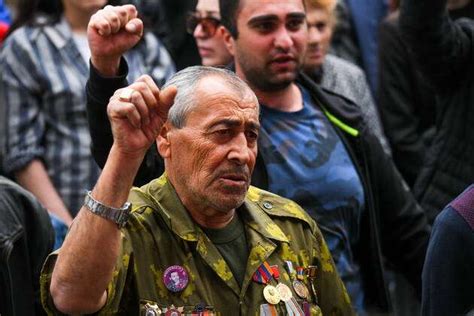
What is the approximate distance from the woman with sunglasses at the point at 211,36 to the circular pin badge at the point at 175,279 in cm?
203

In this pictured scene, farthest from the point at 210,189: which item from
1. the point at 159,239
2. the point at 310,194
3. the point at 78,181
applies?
the point at 78,181

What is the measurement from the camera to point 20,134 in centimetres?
654

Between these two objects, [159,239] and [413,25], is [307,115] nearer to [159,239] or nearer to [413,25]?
[413,25]

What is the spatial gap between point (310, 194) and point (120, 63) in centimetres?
106

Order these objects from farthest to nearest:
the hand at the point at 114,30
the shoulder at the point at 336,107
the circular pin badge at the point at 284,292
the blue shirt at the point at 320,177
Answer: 1. the shoulder at the point at 336,107
2. the blue shirt at the point at 320,177
3. the circular pin badge at the point at 284,292
4. the hand at the point at 114,30

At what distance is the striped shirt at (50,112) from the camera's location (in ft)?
21.4

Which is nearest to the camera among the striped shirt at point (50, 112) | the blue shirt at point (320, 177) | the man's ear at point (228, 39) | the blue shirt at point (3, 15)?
the blue shirt at point (320, 177)

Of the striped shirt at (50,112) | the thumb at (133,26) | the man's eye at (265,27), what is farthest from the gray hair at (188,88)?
the striped shirt at (50,112)

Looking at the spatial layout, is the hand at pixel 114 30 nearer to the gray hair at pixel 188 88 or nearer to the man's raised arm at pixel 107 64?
the man's raised arm at pixel 107 64

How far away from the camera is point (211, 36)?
6223 millimetres

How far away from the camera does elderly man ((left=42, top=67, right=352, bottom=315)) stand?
4.20 m

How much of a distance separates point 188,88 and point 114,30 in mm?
329

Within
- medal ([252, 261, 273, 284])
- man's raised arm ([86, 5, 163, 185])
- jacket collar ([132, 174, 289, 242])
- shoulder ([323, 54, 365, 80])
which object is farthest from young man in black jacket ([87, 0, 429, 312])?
shoulder ([323, 54, 365, 80])

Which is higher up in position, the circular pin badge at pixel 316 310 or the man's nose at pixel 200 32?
the man's nose at pixel 200 32
